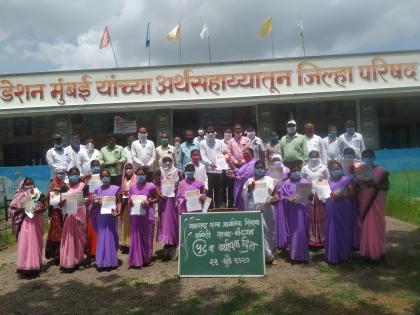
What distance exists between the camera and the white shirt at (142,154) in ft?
31.1

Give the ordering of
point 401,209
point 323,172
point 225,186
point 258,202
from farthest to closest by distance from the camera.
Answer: point 401,209, point 225,186, point 323,172, point 258,202

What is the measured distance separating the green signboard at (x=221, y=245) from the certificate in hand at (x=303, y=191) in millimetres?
817

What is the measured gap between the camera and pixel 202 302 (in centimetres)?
534

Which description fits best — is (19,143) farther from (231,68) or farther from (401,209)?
(401,209)

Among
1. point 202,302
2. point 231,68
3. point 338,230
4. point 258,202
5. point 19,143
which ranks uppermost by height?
point 231,68

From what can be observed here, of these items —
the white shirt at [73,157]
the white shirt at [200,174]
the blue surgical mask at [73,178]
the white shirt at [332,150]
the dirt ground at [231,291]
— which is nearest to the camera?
the dirt ground at [231,291]

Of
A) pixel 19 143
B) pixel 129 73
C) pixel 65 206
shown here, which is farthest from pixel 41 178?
pixel 65 206

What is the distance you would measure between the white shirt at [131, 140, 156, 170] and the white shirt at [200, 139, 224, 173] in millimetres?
1253

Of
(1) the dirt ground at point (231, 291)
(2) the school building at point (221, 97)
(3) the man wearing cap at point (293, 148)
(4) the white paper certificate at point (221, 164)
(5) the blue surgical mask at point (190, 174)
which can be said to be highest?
(2) the school building at point (221, 97)

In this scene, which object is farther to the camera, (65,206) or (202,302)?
(65,206)

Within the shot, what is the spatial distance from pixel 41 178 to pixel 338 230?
9.94 meters

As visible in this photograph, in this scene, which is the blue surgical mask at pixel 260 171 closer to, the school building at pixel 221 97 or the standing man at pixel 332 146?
the standing man at pixel 332 146

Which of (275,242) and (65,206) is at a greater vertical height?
(65,206)

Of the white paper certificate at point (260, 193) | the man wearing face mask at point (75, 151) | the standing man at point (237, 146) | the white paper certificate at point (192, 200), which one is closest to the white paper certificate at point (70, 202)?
the white paper certificate at point (192, 200)
